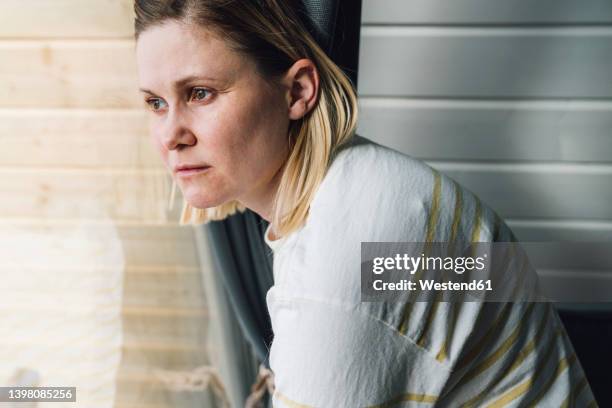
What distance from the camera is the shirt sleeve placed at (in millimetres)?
672

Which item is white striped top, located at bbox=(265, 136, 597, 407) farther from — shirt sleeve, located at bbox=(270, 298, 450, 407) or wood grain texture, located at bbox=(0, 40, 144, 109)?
wood grain texture, located at bbox=(0, 40, 144, 109)

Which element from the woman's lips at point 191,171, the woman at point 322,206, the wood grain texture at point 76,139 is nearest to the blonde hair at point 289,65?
the woman at point 322,206

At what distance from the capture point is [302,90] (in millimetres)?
860

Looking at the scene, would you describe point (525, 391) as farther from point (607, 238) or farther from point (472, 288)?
point (607, 238)

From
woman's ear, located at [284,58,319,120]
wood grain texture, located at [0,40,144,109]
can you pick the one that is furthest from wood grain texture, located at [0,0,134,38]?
woman's ear, located at [284,58,319,120]

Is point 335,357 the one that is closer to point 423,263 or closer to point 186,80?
point 423,263

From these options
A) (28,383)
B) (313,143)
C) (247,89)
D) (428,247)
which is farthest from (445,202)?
(28,383)

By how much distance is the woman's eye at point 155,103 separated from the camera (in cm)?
85

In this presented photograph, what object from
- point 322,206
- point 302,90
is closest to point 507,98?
Answer: point 302,90

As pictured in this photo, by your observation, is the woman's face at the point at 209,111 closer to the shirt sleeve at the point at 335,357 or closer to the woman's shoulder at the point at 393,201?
the woman's shoulder at the point at 393,201

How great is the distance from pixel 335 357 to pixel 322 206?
0.63 feet

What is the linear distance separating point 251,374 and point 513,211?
865mm

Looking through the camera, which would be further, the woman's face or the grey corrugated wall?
the grey corrugated wall

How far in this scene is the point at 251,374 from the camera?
1655 mm
